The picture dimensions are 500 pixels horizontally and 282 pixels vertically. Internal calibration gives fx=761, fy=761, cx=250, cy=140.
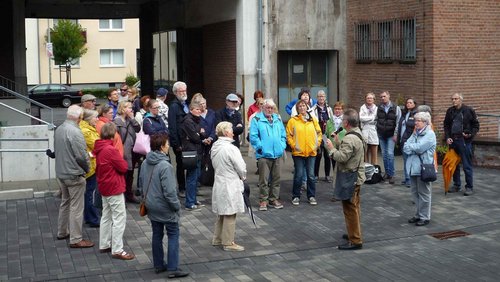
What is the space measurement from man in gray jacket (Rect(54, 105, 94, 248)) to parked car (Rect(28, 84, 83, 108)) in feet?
112

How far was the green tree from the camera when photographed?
49875mm

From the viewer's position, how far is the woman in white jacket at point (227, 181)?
9953mm

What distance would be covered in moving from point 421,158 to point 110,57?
4616 centimetres

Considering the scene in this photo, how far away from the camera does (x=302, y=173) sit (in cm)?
1276

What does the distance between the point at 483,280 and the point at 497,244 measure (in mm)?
1770

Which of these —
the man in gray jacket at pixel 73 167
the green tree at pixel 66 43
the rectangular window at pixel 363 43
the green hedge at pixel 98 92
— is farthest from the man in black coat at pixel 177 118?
the green tree at pixel 66 43

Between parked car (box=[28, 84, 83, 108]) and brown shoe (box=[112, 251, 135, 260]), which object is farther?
parked car (box=[28, 84, 83, 108])

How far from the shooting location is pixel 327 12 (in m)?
20.0

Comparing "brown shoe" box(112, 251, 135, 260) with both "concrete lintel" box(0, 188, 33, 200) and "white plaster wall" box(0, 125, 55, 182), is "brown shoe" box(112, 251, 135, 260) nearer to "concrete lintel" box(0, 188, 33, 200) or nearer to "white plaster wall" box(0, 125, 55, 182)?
"concrete lintel" box(0, 188, 33, 200)

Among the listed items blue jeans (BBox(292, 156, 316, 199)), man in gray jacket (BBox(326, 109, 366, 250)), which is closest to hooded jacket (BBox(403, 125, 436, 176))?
man in gray jacket (BBox(326, 109, 366, 250))

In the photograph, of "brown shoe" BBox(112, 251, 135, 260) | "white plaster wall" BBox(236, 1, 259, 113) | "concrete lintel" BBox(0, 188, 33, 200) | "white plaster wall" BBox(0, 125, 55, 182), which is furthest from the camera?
"white plaster wall" BBox(236, 1, 259, 113)

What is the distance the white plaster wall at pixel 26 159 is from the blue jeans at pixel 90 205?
4008 mm

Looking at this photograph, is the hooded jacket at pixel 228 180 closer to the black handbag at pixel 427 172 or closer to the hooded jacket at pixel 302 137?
the hooded jacket at pixel 302 137

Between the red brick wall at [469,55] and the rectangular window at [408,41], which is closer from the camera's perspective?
the red brick wall at [469,55]
